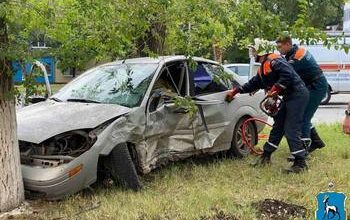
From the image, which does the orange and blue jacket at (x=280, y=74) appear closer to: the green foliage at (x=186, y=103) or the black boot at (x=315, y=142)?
the green foliage at (x=186, y=103)

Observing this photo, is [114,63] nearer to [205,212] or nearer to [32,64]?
[32,64]

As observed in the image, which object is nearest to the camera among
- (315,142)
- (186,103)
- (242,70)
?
(186,103)

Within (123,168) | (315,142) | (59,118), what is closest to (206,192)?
(123,168)

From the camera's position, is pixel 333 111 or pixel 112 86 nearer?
pixel 112 86

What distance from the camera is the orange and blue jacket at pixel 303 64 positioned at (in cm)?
719

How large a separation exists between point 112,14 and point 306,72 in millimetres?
3071

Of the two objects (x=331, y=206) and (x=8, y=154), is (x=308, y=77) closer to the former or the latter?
(x=331, y=206)

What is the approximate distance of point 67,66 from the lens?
20.2 ft

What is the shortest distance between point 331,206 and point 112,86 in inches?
137

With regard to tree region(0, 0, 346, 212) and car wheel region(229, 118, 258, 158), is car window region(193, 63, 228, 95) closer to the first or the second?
car wheel region(229, 118, 258, 158)

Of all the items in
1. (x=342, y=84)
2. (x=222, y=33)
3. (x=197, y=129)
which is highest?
(x=222, y=33)

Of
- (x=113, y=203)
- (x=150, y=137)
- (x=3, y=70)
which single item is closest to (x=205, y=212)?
(x=113, y=203)

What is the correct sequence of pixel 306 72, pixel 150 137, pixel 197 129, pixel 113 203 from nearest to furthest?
pixel 113 203, pixel 150 137, pixel 197 129, pixel 306 72

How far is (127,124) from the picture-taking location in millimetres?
5793
